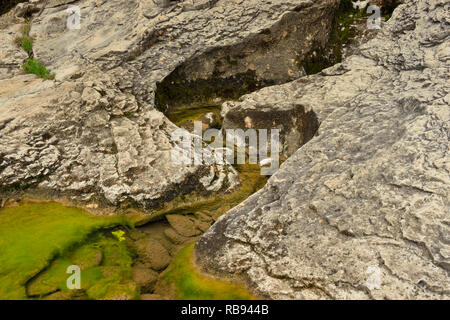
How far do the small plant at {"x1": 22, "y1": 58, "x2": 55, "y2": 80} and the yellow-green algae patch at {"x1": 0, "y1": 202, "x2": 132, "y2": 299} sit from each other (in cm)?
285

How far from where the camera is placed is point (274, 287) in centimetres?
285

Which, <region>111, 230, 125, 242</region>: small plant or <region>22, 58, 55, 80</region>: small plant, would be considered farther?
<region>22, 58, 55, 80</region>: small plant

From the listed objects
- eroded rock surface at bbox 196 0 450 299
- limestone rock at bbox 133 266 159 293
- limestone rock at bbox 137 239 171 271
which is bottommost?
limestone rock at bbox 133 266 159 293

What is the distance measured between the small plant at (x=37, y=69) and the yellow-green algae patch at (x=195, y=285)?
448 centimetres

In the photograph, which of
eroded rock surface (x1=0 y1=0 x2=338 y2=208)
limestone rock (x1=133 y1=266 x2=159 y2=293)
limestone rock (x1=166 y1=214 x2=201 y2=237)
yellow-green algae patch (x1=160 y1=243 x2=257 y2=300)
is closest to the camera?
yellow-green algae patch (x1=160 y1=243 x2=257 y2=300)

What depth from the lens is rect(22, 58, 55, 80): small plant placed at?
6.18 m

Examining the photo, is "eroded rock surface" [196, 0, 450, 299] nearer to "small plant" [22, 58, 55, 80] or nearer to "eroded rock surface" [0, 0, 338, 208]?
"eroded rock surface" [0, 0, 338, 208]

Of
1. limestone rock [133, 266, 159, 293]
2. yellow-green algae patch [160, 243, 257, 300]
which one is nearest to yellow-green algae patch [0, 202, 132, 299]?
limestone rock [133, 266, 159, 293]

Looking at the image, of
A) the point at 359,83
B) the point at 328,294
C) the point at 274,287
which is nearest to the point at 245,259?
the point at 274,287

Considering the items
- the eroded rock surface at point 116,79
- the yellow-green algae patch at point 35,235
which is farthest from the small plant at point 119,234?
the eroded rock surface at point 116,79

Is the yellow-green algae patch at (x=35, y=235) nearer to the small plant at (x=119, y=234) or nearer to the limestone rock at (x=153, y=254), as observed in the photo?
the small plant at (x=119, y=234)

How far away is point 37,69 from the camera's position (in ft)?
20.9

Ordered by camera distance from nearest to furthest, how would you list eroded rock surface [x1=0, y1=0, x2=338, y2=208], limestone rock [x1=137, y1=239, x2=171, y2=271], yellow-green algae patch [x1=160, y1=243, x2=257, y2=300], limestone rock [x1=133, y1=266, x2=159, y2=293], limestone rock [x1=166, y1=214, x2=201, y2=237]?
yellow-green algae patch [x1=160, y1=243, x2=257, y2=300], limestone rock [x1=133, y1=266, x2=159, y2=293], limestone rock [x1=137, y1=239, x2=171, y2=271], limestone rock [x1=166, y1=214, x2=201, y2=237], eroded rock surface [x1=0, y1=0, x2=338, y2=208]
